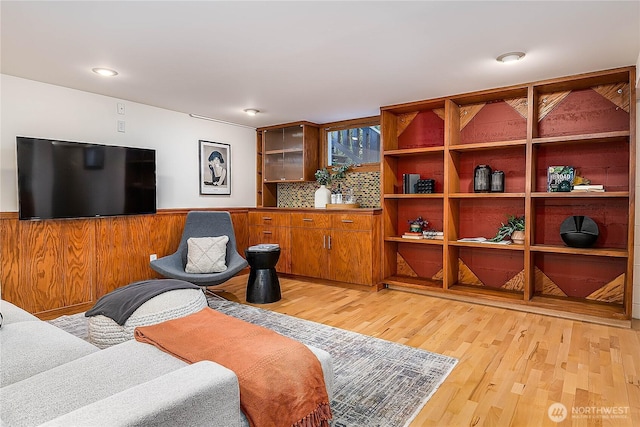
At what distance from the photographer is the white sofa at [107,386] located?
103cm

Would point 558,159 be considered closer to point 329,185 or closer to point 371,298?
point 371,298

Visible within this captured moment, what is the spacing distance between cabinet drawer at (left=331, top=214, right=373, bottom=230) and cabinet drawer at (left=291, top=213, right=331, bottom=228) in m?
0.10

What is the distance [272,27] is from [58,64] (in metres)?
1.93

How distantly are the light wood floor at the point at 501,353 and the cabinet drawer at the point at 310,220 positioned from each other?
0.90m

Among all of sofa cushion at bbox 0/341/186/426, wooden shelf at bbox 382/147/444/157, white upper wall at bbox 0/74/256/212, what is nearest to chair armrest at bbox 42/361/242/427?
sofa cushion at bbox 0/341/186/426

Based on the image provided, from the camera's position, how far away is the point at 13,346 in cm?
169

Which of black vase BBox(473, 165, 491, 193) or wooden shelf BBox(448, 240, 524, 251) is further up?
black vase BBox(473, 165, 491, 193)

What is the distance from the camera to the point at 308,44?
2.70m

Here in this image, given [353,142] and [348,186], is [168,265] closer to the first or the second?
[348,186]

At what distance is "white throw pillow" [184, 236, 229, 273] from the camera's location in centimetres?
405

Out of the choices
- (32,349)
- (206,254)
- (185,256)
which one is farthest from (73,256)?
(32,349)

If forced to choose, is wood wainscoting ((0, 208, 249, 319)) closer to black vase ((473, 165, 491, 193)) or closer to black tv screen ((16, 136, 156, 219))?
black tv screen ((16, 136, 156, 219))

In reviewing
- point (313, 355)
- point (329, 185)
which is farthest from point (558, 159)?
point (313, 355)

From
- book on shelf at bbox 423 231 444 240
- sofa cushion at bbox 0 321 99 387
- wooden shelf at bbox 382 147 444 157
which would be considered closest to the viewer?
sofa cushion at bbox 0 321 99 387
